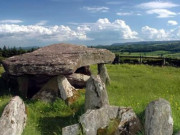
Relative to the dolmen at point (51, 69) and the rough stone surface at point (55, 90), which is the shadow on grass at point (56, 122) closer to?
the dolmen at point (51, 69)

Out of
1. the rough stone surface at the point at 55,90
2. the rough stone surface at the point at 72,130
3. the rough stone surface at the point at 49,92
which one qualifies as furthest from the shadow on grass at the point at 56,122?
the rough stone surface at the point at 49,92

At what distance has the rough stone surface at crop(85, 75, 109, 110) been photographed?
12422 millimetres

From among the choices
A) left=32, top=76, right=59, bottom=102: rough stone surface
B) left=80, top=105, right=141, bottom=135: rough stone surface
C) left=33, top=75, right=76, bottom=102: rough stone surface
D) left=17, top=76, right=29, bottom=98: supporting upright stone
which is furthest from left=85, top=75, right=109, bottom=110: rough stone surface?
left=17, top=76, right=29, bottom=98: supporting upright stone

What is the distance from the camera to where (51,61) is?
15.6 meters

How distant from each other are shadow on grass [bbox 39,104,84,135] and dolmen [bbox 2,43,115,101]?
1.85 metres

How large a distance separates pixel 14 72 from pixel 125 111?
763 cm

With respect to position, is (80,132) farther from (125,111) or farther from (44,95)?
(44,95)

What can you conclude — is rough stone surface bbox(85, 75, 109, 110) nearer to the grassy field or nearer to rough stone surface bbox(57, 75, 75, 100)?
the grassy field

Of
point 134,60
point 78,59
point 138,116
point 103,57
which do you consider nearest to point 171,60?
point 134,60

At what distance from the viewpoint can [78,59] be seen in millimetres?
16266

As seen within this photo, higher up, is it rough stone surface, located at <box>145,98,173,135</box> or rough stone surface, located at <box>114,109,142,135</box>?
rough stone surface, located at <box>145,98,173,135</box>

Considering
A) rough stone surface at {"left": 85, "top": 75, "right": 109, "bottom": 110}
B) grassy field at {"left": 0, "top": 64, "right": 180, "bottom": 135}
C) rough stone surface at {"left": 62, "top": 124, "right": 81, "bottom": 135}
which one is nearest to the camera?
rough stone surface at {"left": 62, "top": 124, "right": 81, "bottom": 135}

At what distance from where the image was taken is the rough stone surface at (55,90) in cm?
1543

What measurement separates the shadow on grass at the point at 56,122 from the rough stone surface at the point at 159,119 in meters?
3.58
